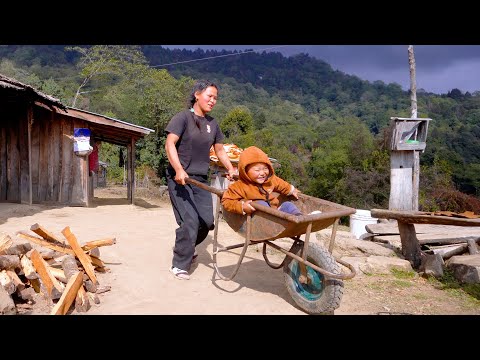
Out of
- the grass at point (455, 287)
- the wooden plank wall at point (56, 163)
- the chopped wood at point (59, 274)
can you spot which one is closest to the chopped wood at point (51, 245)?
the chopped wood at point (59, 274)

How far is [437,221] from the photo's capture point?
4.41m

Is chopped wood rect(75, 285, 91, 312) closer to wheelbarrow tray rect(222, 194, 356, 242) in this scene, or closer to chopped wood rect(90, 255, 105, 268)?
chopped wood rect(90, 255, 105, 268)

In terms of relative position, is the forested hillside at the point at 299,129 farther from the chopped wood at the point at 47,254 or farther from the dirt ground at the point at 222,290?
the chopped wood at the point at 47,254

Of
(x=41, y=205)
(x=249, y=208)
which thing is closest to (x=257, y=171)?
(x=249, y=208)

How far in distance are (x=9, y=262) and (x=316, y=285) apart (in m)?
2.62

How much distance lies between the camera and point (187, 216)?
4.03 metres

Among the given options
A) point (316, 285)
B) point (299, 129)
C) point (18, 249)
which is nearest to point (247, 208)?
point (316, 285)

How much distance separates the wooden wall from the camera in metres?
9.60

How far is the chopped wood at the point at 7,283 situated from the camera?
3.08m

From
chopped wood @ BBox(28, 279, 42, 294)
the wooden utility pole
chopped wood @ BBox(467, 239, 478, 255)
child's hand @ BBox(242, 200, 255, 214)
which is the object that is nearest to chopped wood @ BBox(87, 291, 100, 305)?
chopped wood @ BBox(28, 279, 42, 294)

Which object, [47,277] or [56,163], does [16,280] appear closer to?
[47,277]

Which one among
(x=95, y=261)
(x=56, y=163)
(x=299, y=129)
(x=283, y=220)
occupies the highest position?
(x=299, y=129)

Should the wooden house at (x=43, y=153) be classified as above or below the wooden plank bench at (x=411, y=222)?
above

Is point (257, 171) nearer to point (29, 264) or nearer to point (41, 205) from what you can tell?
point (29, 264)
